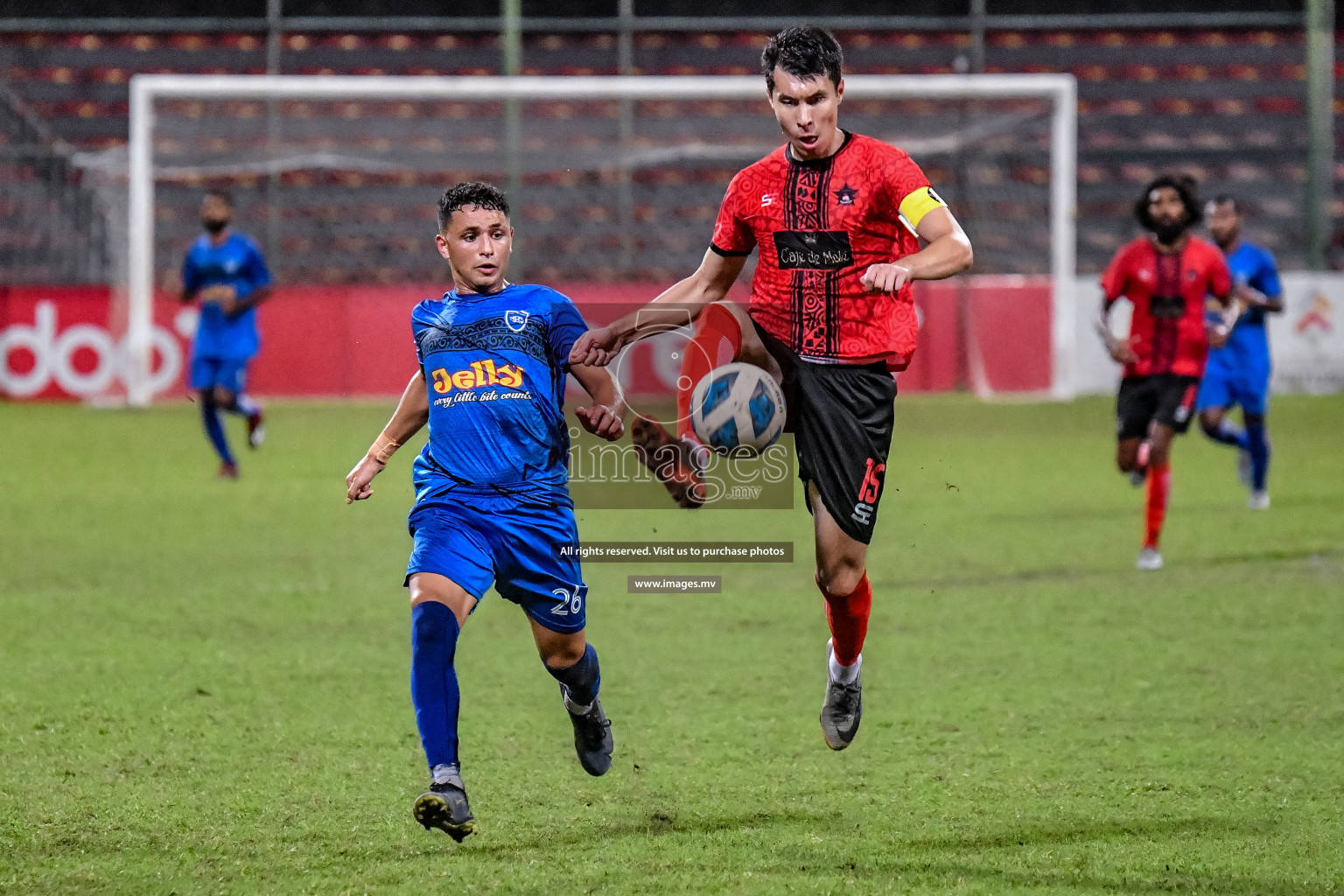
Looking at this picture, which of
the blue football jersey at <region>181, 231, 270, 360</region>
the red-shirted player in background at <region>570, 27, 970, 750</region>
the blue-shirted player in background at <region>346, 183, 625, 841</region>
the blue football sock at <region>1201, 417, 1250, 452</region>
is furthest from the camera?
the blue football jersey at <region>181, 231, 270, 360</region>

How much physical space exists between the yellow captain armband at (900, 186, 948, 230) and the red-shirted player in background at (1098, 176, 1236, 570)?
481 centimetres

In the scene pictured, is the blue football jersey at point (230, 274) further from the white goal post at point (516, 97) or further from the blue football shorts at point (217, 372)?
the white goal post at point (516, 97)

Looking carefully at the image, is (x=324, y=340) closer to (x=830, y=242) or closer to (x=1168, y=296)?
(x=1168, y=296)

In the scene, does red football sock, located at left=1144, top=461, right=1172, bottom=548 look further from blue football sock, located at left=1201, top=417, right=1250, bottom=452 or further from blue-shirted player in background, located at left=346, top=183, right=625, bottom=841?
blue-shirted player in background, located at left=346, top=183, right=625, bottom=841

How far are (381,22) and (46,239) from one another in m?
5.22

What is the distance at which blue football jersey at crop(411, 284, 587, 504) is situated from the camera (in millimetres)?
4418

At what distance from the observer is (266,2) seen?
24266 millimetres

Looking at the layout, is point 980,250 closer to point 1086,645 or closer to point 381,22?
→ point 381,22

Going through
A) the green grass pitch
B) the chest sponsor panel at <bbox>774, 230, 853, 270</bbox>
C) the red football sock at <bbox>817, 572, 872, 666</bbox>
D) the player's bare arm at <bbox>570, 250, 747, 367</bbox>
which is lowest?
the green grass pitch

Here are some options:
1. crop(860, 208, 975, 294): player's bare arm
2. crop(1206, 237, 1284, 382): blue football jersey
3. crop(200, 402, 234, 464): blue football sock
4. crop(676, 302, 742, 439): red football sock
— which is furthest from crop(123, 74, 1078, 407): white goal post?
crop(860, 208, 975, 294): player's bare arm

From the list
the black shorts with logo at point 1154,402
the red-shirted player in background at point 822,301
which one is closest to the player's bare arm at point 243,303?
the black shorts with logo at point 1154,402

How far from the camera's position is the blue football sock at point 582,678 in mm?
4738

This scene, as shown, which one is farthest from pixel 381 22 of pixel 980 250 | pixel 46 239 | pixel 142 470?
pixel 142 470

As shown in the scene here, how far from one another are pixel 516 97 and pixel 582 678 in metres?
17.0
